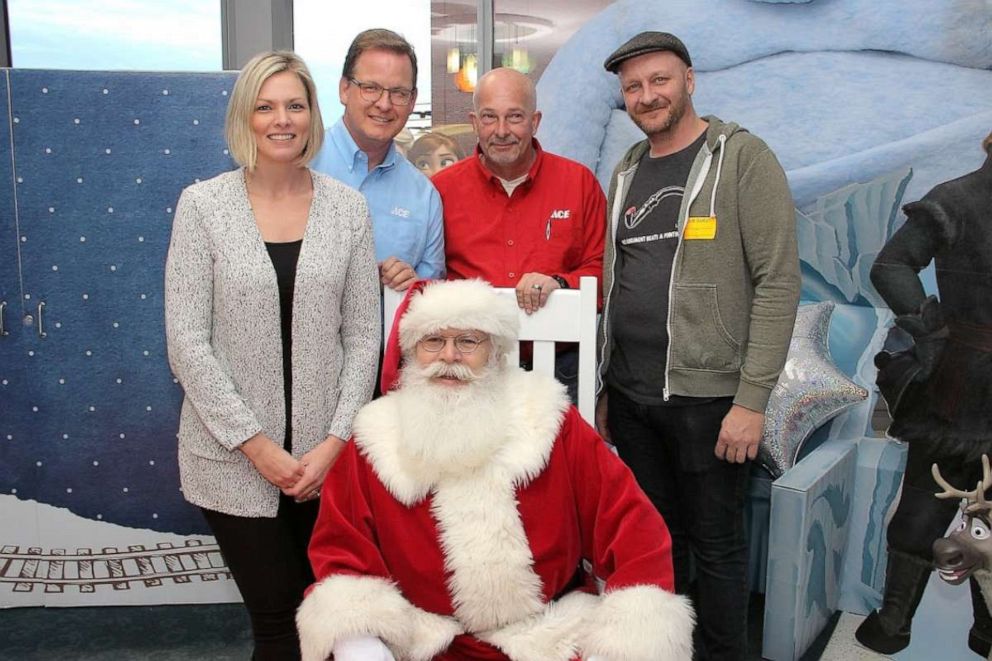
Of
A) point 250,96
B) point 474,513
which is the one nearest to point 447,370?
point 474,513

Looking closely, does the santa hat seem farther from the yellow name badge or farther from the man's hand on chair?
the yellow name badge

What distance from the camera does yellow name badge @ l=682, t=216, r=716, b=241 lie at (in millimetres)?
1837

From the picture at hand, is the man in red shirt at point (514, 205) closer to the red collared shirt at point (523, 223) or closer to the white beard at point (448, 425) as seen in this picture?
A: the red collared shirt at point (523, 223)

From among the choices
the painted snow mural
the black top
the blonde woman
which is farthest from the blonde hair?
the painted snow mural

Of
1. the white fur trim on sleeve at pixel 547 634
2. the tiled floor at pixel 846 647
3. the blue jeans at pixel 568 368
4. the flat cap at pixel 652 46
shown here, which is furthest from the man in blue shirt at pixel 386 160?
the tiled floor at pixel 846 647

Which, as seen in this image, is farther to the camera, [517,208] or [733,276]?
[517,208]

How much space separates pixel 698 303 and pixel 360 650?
1.02 m

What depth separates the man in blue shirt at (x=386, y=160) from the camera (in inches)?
74.8

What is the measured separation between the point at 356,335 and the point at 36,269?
4.22 ft

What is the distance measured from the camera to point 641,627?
1339mm

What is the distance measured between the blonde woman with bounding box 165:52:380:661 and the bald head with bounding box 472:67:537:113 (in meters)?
0.53

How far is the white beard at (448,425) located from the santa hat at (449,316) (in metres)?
0.07

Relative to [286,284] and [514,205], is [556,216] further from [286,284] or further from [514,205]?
[286,284]

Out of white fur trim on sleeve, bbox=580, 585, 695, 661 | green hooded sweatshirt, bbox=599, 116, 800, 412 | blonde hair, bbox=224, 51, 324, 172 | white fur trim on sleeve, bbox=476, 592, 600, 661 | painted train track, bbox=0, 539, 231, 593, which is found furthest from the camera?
painted train track, bbox=0, 539, 231, 593
